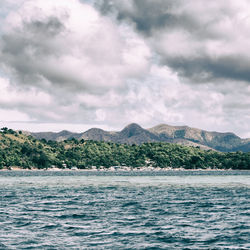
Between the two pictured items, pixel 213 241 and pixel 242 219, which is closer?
pixel 213 241

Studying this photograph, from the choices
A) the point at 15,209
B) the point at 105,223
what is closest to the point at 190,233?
the point at 105,223

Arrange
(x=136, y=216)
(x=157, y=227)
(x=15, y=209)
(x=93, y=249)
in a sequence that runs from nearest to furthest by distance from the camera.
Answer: (x=93, y=249)
(x=157, y=227)
(x=136, y=216)
(x=15, y=209)

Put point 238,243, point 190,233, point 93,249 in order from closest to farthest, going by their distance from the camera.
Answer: point 93,249 < point 238,243 < point 190,233

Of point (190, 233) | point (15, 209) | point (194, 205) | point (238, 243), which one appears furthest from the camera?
point (194, 205)

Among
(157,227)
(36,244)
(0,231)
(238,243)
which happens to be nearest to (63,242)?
(36,244)

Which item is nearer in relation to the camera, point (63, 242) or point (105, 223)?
point (63, 242)

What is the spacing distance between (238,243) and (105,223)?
49.2ft

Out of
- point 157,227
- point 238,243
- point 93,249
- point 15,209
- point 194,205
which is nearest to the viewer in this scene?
point 93,249

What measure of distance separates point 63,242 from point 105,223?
1004cm

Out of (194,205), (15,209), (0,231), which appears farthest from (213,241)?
(15,209)

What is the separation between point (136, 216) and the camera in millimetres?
45562

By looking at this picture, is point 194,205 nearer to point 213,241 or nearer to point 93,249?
point 213,241

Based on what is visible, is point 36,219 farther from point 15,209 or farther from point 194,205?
point 194,205

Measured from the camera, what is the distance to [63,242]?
30.6m
